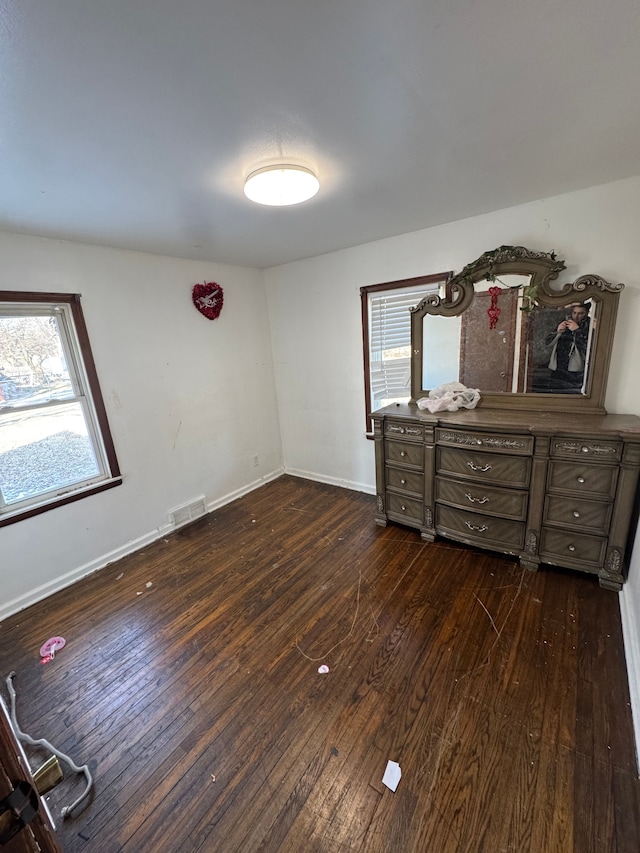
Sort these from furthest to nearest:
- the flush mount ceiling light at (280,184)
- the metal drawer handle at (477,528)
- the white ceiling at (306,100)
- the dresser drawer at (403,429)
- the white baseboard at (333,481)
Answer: the white baseboard at (333,481), the dresser drawer at (403,429), the metal drawer handle at (477,528), the flush mount ceiling light at (280,184), the white ceiling at (306,100)

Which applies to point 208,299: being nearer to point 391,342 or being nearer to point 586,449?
point 391,342

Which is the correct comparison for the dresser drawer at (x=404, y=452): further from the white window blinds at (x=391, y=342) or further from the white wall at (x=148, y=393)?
the white wall at (x=148, y=393)

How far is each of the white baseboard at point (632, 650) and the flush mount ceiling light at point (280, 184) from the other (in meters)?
2.55

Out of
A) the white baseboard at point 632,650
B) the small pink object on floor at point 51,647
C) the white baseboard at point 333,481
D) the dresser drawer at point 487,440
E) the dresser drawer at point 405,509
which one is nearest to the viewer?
the white baseboard at point 632,650

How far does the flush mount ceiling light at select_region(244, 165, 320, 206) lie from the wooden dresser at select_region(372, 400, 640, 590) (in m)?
1.55

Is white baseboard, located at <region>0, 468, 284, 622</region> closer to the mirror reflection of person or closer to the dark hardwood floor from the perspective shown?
the dark hardwood floor

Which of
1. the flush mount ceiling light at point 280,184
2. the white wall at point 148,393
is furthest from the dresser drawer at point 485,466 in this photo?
the white wall at point 148,393

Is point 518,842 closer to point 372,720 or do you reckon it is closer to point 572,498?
point 372,720

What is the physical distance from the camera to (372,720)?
145 cm

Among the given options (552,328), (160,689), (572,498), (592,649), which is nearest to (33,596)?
(160,689)

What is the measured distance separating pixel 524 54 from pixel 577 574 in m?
2.55

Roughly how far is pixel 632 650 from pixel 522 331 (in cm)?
187

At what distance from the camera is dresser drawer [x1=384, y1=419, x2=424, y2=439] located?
252 cm

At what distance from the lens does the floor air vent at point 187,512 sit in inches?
122
